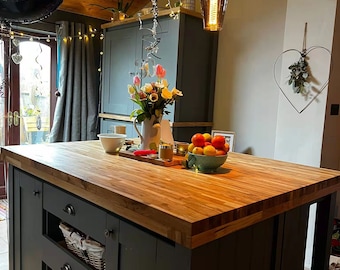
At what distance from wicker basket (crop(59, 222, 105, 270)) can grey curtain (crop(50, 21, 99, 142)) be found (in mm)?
2522

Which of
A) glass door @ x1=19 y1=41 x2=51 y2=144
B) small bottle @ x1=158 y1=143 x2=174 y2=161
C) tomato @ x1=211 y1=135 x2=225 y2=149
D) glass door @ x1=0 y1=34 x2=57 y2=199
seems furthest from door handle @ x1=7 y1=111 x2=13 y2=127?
tomato @ x1=211 y1=135 x2=225 y2=149

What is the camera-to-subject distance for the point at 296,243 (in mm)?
1481

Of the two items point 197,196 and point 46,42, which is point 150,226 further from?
point 46,42

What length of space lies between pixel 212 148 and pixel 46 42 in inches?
135

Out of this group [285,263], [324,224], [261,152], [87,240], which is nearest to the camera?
[285,263]

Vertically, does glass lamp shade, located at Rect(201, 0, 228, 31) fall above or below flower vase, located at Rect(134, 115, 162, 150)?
above

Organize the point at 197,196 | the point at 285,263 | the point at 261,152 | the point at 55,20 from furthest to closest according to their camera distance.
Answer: the point at 55,20 → the point at 261,152 → the point at 285,263 → the point at 197,196

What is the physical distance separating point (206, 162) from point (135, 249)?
0.51m

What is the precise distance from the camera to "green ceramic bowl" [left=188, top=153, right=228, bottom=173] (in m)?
1.53

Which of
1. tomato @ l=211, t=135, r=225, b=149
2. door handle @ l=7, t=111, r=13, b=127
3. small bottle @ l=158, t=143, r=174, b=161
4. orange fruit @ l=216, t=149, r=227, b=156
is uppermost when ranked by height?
tomato @ l=211, t=135, r=225, b=149

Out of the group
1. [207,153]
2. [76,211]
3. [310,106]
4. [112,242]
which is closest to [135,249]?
[112,242]

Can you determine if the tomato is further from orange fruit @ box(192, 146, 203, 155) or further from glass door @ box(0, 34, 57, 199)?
glass door @ box(0, 34, 57, 199)

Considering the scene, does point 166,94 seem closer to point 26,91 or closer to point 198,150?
point 198,150

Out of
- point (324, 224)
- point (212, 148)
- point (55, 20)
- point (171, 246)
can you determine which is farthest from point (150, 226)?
point (55, 20)
